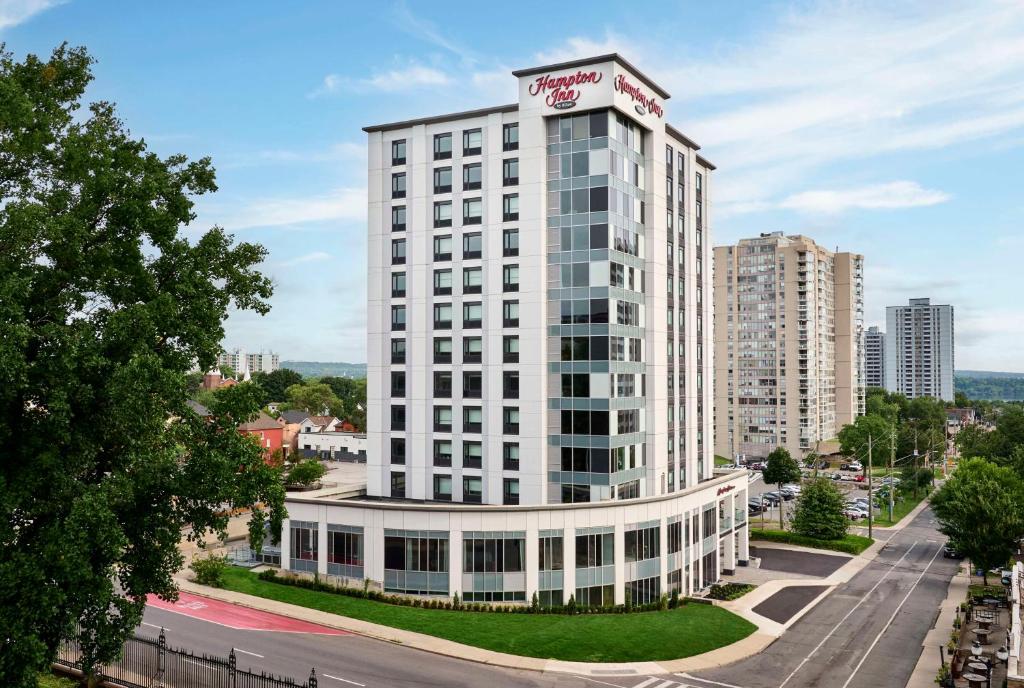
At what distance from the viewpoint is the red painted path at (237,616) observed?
40.8 meters

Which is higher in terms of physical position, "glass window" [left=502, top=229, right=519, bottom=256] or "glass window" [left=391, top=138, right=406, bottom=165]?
"glass window" [left=391, top=138, right=406, bottom=165]

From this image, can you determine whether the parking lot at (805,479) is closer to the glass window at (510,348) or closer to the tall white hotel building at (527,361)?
the tall white hotel building at (527,361)

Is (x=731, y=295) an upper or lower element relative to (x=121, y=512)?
upper

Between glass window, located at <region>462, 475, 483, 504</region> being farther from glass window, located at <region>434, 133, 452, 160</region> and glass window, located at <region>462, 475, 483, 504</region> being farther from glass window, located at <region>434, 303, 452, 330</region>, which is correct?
glass window, located at <region>434, 133, 452, 160</region>

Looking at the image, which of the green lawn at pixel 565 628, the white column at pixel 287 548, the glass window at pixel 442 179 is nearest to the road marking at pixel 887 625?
the green lawn at pixel 565 628

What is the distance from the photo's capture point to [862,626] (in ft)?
153

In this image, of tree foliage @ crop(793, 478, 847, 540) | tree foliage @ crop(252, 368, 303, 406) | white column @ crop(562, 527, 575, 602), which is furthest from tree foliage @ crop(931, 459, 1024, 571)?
tree foliage @ crop(252, 368, 303, 406)

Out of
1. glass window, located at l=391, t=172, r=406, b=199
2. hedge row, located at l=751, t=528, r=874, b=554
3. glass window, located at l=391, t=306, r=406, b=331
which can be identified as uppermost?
glass window, located at l=391, t=172, r=406, b=199

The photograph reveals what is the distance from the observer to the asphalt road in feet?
121

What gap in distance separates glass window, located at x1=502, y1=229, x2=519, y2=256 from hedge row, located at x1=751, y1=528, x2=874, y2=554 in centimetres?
4061

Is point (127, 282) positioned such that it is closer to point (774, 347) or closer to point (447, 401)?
point (447, 401)

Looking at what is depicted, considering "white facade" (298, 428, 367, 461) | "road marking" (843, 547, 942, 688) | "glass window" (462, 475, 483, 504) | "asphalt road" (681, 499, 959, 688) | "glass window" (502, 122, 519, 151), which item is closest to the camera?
"asphalt road" (681, 499, 959, 688)

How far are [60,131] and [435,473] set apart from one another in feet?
113

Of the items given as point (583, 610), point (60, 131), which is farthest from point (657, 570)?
point (60, 131)
